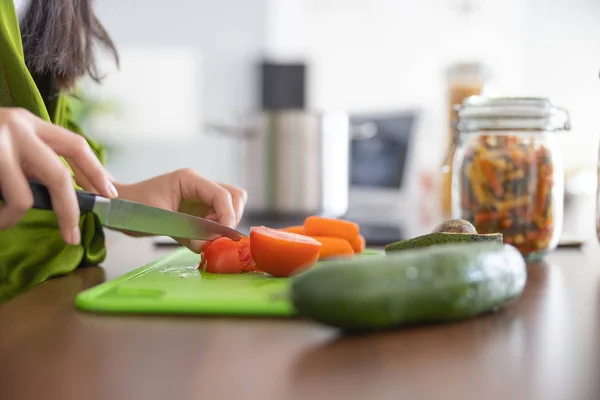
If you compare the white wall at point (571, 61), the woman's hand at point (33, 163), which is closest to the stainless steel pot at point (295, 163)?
the woman's hand at point (33, 163)

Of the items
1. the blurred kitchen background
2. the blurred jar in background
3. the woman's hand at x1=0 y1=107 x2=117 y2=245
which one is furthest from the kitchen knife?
the blurred kitchen background

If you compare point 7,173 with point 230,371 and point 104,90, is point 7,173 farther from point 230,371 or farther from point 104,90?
point 104,90

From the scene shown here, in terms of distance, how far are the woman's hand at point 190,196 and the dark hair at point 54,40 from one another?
21 cm

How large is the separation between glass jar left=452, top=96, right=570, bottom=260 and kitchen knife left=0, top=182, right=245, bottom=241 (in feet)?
1.27

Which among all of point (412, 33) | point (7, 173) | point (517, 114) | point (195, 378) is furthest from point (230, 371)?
point (412, 33)

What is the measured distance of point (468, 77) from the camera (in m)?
1.89

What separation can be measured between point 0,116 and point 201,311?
262mm

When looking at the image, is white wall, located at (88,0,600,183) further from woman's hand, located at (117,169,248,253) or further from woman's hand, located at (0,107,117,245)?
woman's hand, located at (0,107,117,245)

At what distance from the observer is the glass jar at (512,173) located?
1126 millimetres

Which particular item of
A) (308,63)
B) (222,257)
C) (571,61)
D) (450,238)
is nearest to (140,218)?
(222,257)

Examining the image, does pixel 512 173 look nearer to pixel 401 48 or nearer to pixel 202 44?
pixel 401 48

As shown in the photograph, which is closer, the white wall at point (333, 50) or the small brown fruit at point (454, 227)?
the small brown fruit at point (454, 227)

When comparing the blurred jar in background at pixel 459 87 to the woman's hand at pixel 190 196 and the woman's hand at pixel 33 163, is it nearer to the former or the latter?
the woman's hand at pixel 190 196

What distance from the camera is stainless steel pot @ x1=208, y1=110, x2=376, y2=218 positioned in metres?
2.35
